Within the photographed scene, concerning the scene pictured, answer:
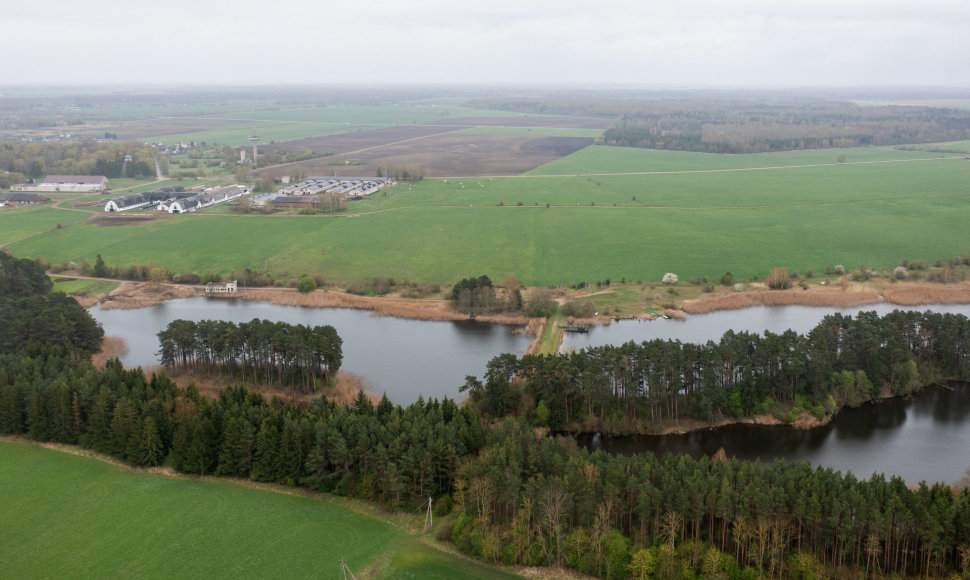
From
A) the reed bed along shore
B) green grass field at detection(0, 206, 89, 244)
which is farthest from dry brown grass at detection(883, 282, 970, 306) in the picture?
green grass field at detection(0, 206, 89, 244)

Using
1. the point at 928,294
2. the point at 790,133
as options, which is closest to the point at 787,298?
the point at 928,294

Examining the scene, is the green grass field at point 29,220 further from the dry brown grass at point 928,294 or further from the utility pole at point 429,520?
the dry brown grass at point 928,294

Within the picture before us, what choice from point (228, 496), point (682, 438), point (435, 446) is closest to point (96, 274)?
point (228, 496)

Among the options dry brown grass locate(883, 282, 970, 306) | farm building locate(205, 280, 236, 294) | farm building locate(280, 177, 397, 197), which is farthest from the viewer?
farm building locate(280, 177, 397, 197)

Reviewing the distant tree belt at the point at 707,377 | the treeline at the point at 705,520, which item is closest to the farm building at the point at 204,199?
the distant tree belt at the point at 707,377

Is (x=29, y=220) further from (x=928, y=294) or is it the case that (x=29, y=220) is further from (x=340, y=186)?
(x=928, y=294)

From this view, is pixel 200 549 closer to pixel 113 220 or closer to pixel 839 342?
pixel 839 342

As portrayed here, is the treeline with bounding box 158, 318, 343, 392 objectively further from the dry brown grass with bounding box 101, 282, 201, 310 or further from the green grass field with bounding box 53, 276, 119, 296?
the green grass field with bounding box 53, 276, 119, 296
